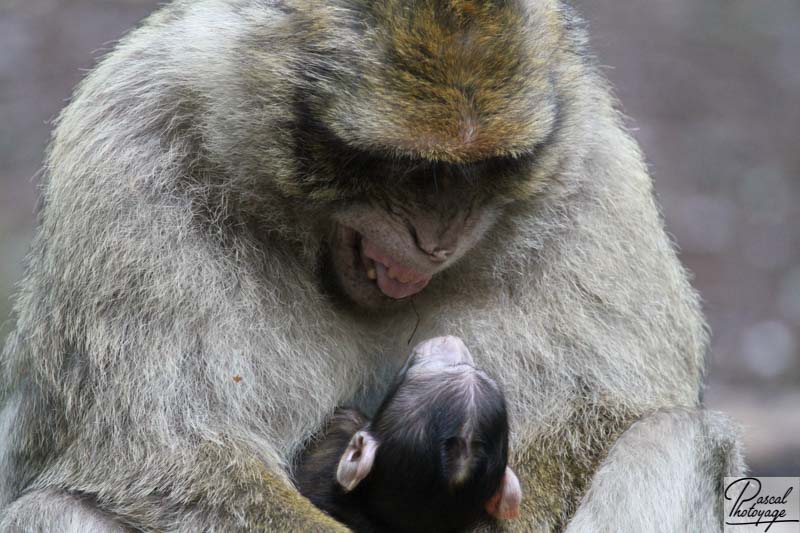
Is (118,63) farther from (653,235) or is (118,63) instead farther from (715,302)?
(715,302)

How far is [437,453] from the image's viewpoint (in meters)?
5.68

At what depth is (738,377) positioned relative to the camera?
11.9 metres

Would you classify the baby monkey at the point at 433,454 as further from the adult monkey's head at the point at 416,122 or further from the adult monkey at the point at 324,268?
the adult monkey's head at the point at 416,122

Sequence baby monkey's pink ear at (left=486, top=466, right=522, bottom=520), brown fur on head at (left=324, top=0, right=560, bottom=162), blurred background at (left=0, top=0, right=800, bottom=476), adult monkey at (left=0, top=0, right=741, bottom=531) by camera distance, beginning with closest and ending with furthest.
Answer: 1. brown fur on head at (left=324, top=0, right=560, bottom=162)
2. adult monkey at (left=0, top=0, right=741, bottom=531)
3. baby monkey's pink ear at (left=486, top=466, right=522, bottom=520)
4. blurred background at (left=0, top=0, right=800, bottom=476)

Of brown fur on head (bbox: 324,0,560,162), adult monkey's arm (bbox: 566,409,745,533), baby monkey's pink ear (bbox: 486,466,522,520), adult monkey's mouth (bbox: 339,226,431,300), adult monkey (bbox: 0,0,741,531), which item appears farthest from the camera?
adult monkey's arm (bbox: 566,409,745,533)

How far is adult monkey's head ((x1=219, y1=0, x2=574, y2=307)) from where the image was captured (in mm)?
5246

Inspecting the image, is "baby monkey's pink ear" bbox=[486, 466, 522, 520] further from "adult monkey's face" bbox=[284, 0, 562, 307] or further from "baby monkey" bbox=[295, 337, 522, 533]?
"adult monkey's face" bbox=[284, 0, 562, 307]

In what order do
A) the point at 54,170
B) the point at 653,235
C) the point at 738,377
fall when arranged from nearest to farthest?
the point at 54,170, the point at 653,235, the point at 738,377

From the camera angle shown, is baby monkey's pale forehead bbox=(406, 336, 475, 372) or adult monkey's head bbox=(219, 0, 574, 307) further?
baby monkey's pale forehead bbox=(406, 336, 475, 372)

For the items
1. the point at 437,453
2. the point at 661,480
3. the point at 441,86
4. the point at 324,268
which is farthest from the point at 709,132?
the point at 441,86

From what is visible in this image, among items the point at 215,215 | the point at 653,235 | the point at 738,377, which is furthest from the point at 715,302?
the point at 215,215

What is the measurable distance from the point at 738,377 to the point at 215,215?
7280 mm

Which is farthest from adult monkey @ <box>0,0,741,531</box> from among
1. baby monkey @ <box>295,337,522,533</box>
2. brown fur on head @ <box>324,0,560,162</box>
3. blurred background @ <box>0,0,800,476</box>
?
blurred background @ <box>0,0,800,476</box>

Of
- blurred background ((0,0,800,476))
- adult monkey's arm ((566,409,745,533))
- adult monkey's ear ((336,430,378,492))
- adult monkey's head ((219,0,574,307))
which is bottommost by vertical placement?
blurred background ((0,0,800,476))
